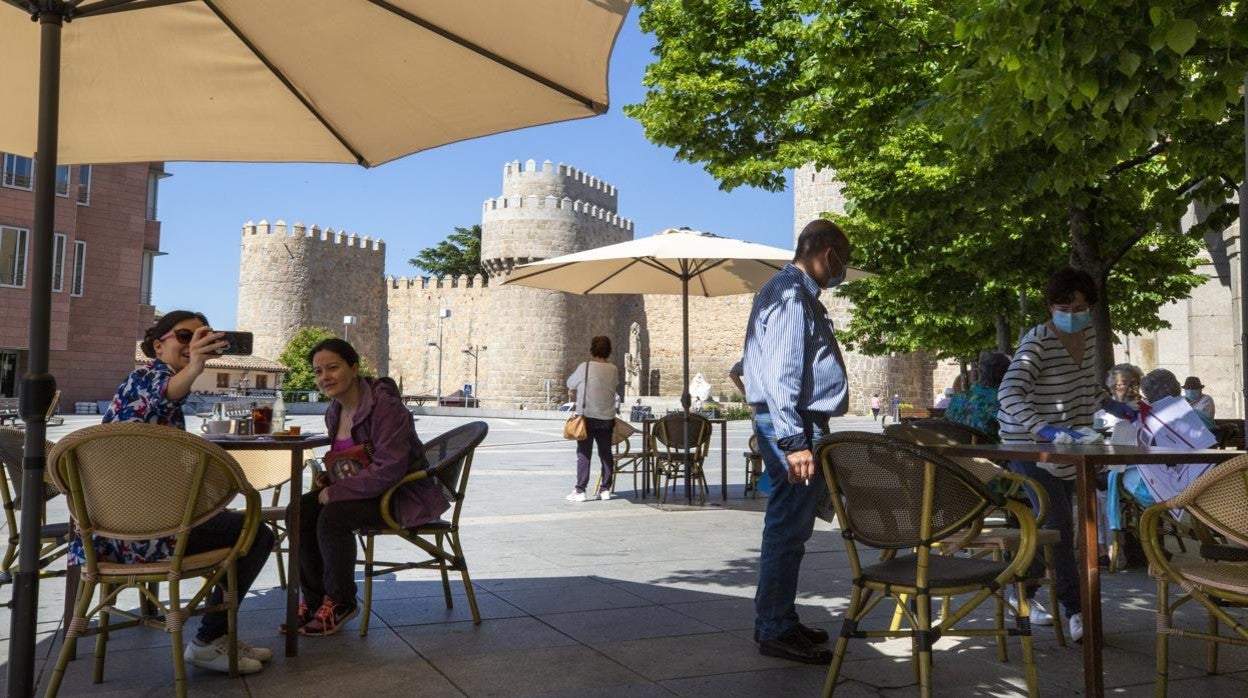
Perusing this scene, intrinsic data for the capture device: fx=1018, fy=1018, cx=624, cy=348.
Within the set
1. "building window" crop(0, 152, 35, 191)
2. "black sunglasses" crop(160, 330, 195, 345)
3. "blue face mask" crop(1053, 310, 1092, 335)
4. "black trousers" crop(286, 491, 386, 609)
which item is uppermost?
"building window" crop(0, 152, 35, 191)

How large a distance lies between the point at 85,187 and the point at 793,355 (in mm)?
30190

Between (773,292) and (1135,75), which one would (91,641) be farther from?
(1135,75)

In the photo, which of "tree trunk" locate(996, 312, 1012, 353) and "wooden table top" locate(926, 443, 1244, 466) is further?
"tree trunk" locate(996, 312, 1012, 353)

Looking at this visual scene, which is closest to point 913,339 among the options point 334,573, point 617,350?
point 334,573

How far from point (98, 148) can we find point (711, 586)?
3166 millimetres

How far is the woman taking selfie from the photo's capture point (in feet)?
10.2

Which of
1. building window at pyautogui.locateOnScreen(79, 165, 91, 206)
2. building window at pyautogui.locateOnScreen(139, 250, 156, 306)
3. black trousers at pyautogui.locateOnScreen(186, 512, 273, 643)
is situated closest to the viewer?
black trousers at pyautogui.locateOnScreen(186, 512, 273, 643)

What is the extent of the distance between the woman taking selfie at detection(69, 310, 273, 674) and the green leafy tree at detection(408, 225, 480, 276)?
61.8 m

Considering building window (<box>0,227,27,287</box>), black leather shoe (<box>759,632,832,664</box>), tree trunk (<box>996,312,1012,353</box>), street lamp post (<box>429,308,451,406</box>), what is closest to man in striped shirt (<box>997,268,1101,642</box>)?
black leather shoe (<box>759,632,832,664</box>)

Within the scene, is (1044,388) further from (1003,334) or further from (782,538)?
(1003,334)

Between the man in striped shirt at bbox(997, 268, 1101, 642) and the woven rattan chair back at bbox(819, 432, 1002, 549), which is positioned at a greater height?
the man in striped shirt at bbox(997, 268, 1101, 642)

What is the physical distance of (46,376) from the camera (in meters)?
2.44

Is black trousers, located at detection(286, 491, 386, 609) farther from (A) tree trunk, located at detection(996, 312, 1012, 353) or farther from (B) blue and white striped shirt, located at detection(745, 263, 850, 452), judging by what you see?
(A) tree trunk, located at detection(996, 312, 1012, 353)

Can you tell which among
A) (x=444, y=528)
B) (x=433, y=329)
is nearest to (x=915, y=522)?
(x=444, y=528)
